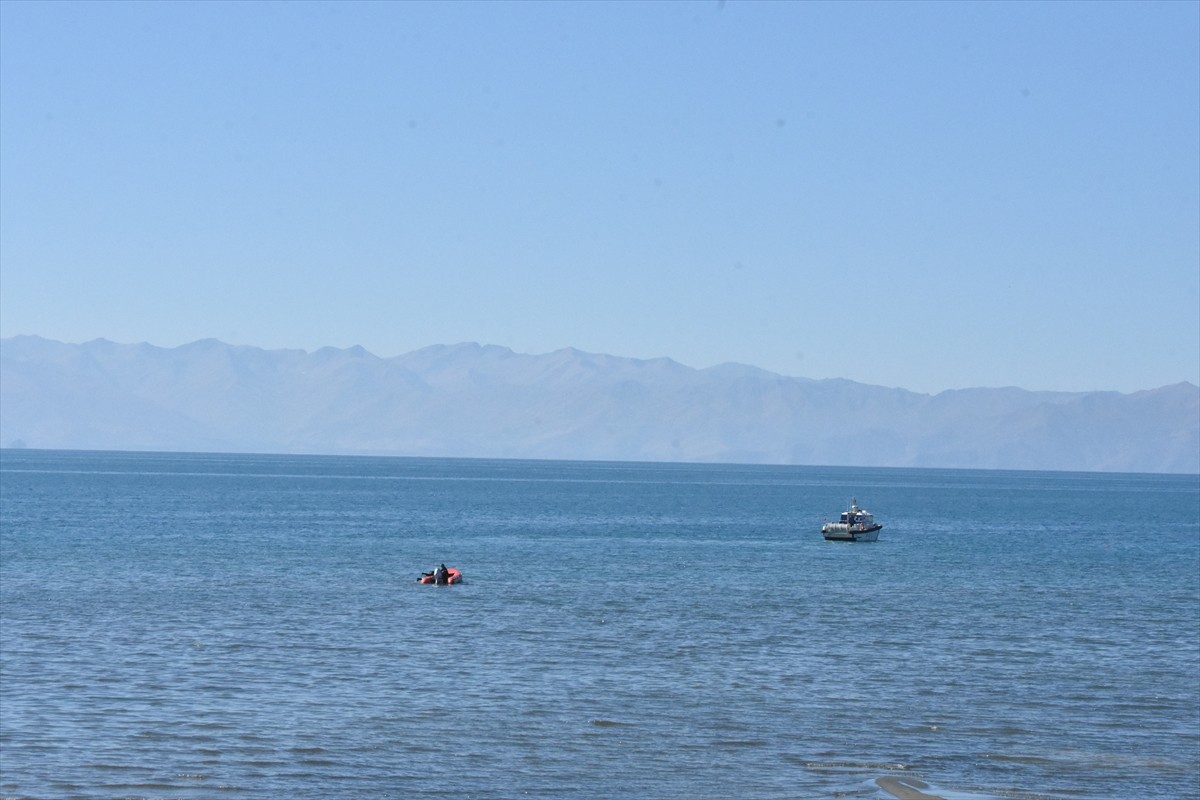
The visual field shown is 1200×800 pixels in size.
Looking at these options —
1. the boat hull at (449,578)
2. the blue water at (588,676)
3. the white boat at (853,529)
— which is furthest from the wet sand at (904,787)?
the white boat at (853,529)

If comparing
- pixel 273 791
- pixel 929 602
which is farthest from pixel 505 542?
pixel 273 791

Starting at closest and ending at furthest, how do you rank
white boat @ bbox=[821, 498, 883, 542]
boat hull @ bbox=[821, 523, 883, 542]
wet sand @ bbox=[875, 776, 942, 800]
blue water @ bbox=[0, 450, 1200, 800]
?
wet sand @ bbox=[875, 776, 942, 800]
blue water @ bbox=[0, 450, 1200, 800]
boat hull @ bbox=[821, 523, 883, 542]
white boat @ bbox=[821, 498, 883, 542]

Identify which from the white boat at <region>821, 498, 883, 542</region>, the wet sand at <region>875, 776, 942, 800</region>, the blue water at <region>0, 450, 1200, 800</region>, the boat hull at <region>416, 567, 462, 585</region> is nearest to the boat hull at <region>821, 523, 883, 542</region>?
the white boat at <region>821, 498, 883, 542</region>

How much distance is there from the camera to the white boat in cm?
10712

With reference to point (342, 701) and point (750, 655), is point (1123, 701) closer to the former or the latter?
point (750, 655)

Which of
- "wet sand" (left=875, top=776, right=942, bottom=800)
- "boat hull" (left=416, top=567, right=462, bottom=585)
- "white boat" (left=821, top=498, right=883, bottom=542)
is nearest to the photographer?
"wet sand" (left=875, top=776, right=942, bottom=800)

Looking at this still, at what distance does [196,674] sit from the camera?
39719 mm

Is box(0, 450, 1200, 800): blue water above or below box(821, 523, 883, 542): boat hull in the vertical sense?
below

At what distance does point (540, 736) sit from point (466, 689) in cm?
591

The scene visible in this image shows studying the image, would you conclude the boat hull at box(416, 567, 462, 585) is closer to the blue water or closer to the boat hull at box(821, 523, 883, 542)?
the blue water

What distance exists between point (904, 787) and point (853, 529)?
80225 millimetres

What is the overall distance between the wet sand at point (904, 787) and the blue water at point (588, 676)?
Result: 0.31m

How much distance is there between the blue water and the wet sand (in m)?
0.31

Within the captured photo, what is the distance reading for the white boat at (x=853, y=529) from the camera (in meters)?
107
